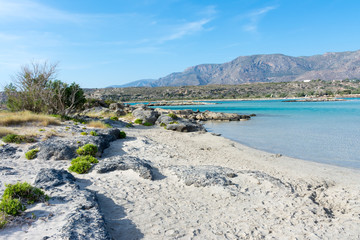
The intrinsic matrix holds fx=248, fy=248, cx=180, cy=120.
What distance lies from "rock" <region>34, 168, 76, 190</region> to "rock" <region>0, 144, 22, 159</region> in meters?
4.19

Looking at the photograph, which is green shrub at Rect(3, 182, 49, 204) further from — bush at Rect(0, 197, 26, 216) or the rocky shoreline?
bush at Rect(0, 197, 26, 216)

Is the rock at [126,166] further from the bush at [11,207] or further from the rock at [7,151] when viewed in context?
the rock at [7,151]

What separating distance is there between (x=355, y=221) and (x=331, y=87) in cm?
14356

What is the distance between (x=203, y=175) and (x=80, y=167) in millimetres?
4406

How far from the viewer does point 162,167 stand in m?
10.0

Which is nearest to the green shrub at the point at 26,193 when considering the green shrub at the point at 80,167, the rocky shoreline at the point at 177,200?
the rocky shoreline at the point at 177,200

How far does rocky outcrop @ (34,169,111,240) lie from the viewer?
4.51m

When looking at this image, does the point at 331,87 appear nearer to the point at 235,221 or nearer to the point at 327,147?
the point at 327,147

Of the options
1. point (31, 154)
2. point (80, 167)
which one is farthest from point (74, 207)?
point (31, 154)

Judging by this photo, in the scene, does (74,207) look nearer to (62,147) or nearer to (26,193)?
(26,193)

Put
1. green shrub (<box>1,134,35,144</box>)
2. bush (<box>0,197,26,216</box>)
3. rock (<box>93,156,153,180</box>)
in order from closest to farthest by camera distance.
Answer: bush (<box>0,197,26,216</box>) < rock (<box>93,156,153,180</box>) < green shrub (<box>1,134,35,144</box>)

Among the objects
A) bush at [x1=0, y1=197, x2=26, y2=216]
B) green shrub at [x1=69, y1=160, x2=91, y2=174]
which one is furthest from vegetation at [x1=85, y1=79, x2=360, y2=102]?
bush at [x1=0, y1=197, x2=26, y2=216]

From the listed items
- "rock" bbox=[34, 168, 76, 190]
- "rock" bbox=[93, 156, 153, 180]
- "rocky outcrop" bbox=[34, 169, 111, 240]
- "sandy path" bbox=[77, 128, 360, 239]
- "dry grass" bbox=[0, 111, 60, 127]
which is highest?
"dry grass" bbox=[0, 111, 60, 127]

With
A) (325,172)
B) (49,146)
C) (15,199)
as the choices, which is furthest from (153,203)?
(325,172)
